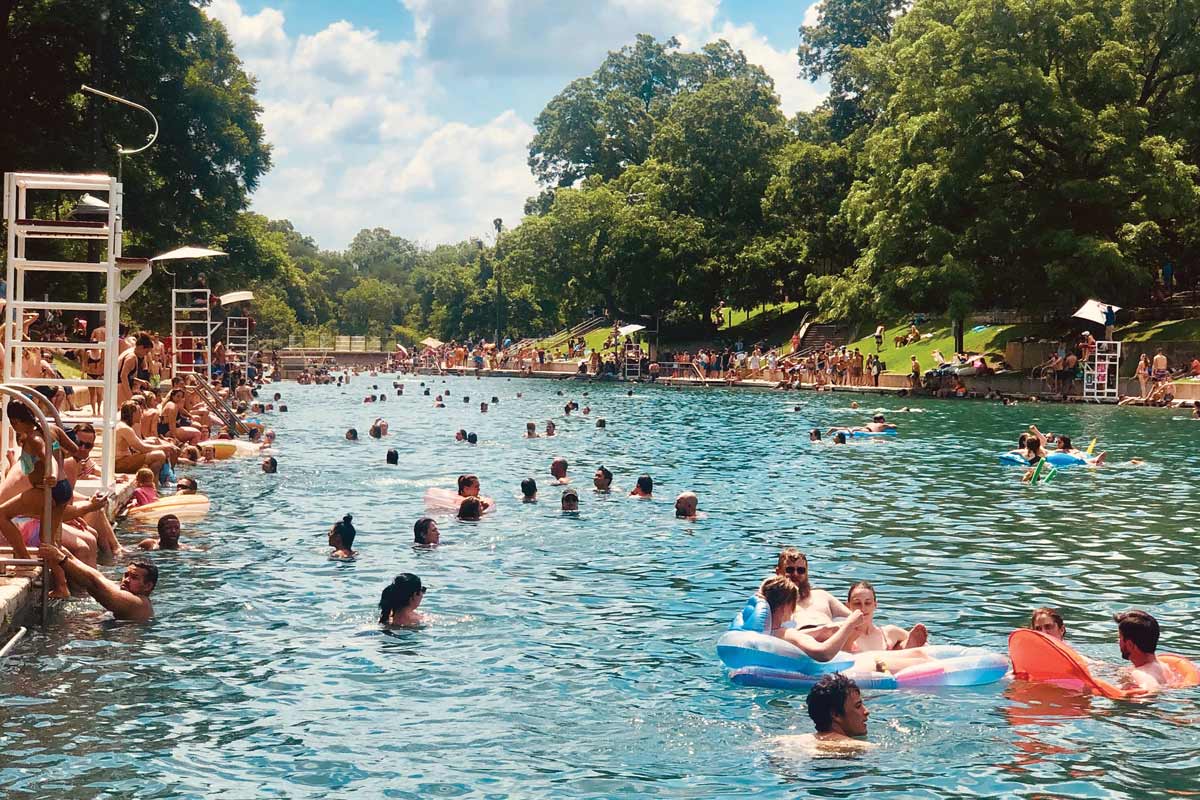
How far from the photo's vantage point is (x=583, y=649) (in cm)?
1188

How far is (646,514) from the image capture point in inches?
822

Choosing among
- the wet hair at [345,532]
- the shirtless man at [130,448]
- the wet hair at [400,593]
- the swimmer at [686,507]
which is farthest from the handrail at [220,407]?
the wet hair at [400,593]

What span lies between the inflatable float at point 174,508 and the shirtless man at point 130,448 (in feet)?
4.27

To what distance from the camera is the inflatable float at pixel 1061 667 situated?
10453 millimetres

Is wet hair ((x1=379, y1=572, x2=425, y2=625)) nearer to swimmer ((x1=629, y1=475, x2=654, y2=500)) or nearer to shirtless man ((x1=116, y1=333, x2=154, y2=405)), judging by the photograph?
swimmer ((x1=629, y1=475, x2=654, y2=500))

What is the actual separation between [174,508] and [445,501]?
4250 mm

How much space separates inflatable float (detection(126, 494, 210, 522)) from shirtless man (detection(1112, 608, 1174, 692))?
43.1 feet

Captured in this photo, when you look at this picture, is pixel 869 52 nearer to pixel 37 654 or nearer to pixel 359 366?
pixel 359 366

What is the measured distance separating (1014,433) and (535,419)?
666 inches

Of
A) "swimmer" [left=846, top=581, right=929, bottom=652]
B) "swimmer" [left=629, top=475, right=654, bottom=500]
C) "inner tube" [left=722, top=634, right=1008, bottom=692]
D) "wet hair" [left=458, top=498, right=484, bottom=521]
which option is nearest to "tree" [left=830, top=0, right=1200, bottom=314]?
"swimmer" [left=629, top=475, right=654, bottom=500]

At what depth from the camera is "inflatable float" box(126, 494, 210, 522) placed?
733 inches

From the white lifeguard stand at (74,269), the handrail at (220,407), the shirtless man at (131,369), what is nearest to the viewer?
the white lifeguard stand at (74,269)

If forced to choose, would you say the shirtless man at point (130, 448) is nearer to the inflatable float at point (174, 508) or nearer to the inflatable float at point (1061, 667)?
the inflatable float at point (174, 508)

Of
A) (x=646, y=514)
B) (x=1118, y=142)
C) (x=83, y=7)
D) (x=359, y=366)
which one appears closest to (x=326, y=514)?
(x=646, y=514)
